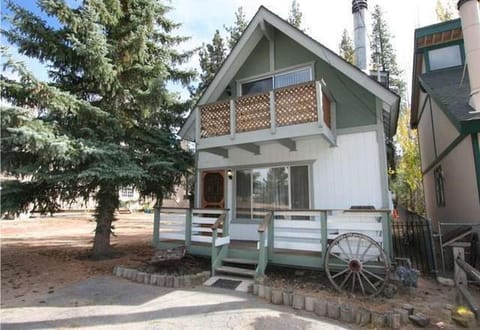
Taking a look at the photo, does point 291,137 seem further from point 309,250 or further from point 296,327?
point 296,327

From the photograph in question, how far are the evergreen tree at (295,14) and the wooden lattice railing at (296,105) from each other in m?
23.9

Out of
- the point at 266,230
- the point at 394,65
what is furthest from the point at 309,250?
the point at 394,65

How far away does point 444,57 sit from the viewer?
41.0 ft

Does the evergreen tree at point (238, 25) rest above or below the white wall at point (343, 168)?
above

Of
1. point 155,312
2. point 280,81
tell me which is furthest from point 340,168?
point 155,312

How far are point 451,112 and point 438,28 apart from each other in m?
6.59

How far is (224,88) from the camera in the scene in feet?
34.5

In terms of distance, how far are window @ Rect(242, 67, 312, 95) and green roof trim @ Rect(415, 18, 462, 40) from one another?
6883 millimetres

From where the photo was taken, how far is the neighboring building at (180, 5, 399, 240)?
7652mm

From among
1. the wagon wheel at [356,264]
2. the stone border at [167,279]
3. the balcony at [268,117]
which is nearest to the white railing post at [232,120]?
the balcony at [268,117]

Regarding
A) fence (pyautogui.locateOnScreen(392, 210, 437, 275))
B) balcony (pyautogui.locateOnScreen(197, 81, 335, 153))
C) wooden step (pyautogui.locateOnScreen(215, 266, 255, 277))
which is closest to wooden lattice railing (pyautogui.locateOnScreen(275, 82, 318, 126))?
balcony (pyautogui.locateOnScreen(197, 81, 335, 153))

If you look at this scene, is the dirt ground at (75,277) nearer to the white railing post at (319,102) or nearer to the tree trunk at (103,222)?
the tree trunk at (103,222)

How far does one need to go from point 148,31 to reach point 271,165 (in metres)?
6.33

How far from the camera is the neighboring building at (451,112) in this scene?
755 centimetres
